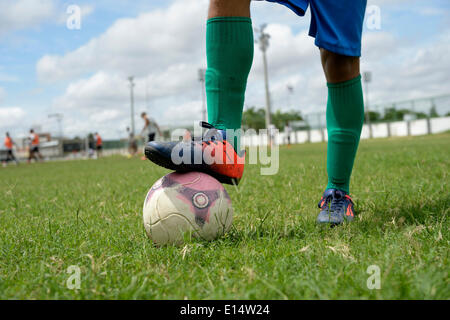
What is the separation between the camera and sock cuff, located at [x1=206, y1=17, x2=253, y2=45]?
2.01m

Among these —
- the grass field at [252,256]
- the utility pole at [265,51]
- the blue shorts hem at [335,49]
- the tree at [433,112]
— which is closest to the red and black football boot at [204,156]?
the grass field at [252,256]

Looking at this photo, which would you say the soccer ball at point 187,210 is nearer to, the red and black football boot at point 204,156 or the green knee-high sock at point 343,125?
the red and black football boot at point 204,156

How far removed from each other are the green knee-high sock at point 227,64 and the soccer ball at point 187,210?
0.28 meters

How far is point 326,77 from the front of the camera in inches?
95.5

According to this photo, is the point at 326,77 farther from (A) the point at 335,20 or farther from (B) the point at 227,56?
(B) the point at 227,56

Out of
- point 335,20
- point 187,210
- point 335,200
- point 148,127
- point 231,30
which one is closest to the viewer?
point 187,210

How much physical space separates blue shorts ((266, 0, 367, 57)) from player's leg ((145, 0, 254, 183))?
352mm

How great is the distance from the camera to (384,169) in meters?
4.92

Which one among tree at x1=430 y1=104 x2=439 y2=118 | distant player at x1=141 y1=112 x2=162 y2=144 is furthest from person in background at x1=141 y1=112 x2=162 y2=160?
tree at x1=430 y1=104 x2=439 y2=118

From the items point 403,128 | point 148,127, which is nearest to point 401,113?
point 403,128

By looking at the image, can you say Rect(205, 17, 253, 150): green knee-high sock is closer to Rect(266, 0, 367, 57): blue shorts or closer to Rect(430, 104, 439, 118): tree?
Rect(266, 0, 367, 57): blue shorts

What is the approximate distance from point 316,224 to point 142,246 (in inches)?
36.7

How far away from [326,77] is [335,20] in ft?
1.23
